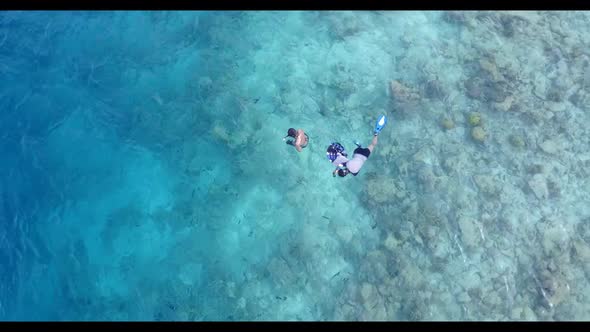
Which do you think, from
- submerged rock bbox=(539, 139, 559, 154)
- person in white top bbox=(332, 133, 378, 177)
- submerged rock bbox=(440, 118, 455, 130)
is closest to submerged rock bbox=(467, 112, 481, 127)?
submerged rock bbox=(440, 118, 455, 130)

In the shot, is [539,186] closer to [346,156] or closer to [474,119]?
[474,119]

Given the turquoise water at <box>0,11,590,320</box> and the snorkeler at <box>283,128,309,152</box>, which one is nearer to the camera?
the turquoise water at <box>0,11,590,320</box>

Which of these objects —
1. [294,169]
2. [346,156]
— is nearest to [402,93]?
[346,156]

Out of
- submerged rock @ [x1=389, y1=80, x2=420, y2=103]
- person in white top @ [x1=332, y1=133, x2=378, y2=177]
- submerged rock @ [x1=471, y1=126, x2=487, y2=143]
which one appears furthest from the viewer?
submerged rock @ [x1=389, y1=80, x2=420, y2=103]

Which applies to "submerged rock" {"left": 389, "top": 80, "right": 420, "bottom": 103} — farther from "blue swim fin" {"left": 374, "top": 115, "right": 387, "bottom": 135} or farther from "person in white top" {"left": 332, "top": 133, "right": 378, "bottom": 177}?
"person in white top" {"left": 332, "top": 133, "right": 378, "bottom": 177}

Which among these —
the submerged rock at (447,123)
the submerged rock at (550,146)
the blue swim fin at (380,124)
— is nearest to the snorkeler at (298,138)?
the blue swim fin at (380,124)

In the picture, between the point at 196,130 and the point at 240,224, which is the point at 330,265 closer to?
the point at 240,224
